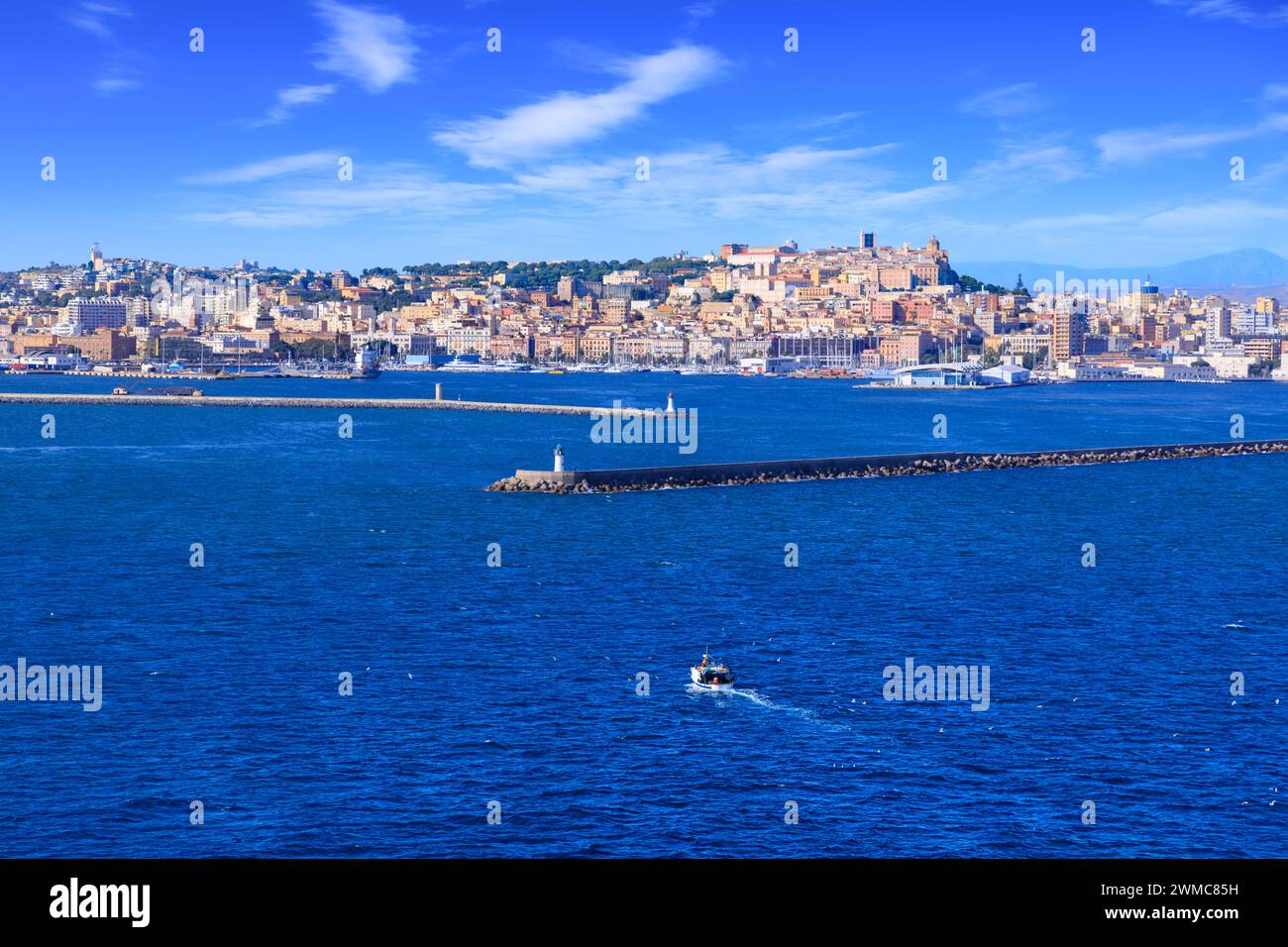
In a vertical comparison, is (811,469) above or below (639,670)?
above

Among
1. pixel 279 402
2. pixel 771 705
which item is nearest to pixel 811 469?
pixel 771 705

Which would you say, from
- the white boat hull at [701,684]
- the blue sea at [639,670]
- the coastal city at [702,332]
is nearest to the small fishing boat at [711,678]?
the white boat hull at [701,684]

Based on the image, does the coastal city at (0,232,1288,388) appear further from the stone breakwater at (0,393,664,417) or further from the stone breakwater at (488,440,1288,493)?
the stone breakwater at (488,440,1288,493)

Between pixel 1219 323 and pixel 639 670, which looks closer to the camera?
pixel 639 670

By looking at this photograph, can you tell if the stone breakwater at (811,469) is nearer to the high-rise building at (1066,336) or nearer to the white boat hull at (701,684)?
Answer: the white boat hull at (701,684)

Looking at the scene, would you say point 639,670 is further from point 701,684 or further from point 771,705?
point 771,705
